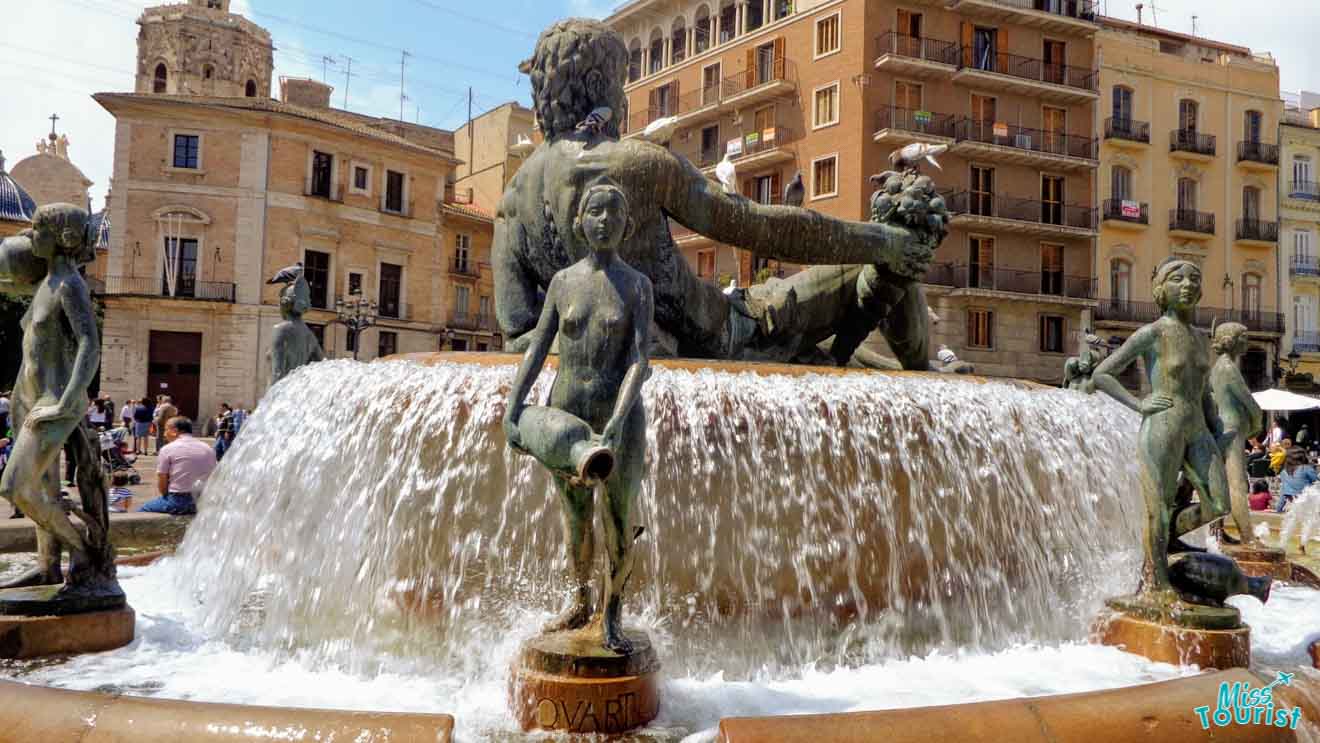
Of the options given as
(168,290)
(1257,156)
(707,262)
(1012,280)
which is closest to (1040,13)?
(1012,280)

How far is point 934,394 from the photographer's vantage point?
4.72 metres

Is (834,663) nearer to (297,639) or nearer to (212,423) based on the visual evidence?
(297,639)

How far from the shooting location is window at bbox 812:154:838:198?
1406 inches

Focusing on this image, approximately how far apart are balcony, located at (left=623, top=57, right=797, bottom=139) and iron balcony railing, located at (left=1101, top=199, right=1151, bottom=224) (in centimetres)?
1372

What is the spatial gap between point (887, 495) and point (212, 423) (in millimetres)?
35230

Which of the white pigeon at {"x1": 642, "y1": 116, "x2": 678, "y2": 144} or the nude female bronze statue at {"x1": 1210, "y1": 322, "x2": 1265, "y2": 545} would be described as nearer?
the white pigeon at {"x1": 642, "y1": 116, "x2": 678, "y2": 144}

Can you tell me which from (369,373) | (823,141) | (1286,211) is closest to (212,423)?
(823,141)

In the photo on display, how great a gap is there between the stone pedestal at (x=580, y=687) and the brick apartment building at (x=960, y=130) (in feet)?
105

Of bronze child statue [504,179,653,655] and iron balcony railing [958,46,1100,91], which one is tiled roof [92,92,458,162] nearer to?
iron balcony railing [958,46,1100,91]

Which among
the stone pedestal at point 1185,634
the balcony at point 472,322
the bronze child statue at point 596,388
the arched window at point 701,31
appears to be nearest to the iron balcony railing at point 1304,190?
the arched window at point 701,31

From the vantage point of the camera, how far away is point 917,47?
119 ft

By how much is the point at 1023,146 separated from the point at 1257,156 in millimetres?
12530

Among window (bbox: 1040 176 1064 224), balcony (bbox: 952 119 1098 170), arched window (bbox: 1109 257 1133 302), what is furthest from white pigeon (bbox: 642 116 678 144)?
arched window (bbox: 1109 257 1133 302)

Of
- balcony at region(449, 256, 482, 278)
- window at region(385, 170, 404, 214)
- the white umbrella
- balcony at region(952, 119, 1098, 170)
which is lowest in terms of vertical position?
the white umbrella
